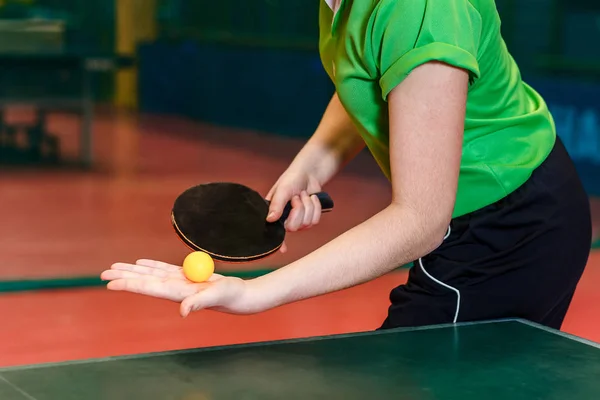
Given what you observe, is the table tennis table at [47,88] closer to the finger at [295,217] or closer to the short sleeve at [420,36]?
the finger at [295,217]

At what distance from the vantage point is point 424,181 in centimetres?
133

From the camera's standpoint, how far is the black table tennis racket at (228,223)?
1599 millimetres

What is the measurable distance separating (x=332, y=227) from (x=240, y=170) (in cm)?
227

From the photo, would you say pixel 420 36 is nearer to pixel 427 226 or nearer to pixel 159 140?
pixel 427 226

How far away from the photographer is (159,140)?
8.93 m

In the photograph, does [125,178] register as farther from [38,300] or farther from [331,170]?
[331,170]

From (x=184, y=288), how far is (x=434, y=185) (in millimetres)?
355

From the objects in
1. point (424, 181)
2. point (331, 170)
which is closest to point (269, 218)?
point (331, 170)

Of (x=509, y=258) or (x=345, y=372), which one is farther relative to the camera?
(x=509, y=258)

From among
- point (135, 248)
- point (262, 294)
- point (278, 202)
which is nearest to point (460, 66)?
point (262, 294)

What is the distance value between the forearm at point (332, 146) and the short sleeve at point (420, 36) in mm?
480

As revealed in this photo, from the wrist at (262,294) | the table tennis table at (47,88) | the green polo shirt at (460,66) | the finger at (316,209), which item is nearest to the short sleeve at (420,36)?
the green polo shirt at (460,66)

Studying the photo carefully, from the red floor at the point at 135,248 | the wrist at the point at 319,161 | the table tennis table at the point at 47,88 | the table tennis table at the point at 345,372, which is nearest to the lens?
the table tennis table at the point at 345,372

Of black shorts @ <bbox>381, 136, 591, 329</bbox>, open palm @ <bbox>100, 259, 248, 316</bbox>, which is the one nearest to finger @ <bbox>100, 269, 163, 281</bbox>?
open palm @ <bbox>100, 259, 248, 316</bbox>
